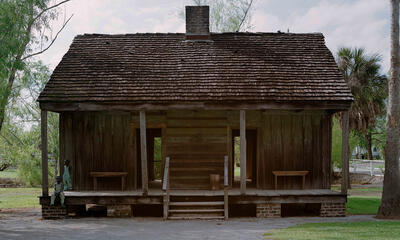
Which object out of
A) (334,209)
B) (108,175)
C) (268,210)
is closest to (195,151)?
(108,175)

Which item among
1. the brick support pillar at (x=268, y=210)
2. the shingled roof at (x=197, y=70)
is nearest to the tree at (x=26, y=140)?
the shingled roof at (x=197, y=70)

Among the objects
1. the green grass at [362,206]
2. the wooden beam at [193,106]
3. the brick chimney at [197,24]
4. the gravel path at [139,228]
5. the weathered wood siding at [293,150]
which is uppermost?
the brick chimney at [197,24]

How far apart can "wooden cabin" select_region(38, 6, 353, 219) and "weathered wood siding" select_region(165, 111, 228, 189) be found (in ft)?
0.11

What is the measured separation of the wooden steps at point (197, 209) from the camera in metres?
11.7

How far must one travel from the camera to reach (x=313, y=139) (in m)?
13.8

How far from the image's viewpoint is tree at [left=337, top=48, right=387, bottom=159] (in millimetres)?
21688

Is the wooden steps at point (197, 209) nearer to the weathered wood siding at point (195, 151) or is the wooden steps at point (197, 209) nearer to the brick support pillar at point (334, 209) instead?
the weathered wood siding at point (195, 151)

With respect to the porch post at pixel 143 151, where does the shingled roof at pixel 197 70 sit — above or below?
above

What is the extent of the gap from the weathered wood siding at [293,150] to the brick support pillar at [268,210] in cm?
133

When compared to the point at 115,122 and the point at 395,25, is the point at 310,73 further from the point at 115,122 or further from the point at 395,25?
the point at 115,122

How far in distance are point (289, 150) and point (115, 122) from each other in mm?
5989

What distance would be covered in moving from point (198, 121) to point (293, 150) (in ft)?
11.1

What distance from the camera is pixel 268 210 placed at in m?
12.3

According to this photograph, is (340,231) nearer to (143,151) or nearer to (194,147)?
(143,151)
